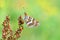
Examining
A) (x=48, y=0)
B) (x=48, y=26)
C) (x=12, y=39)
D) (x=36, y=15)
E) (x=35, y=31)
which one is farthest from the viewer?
(x=48, y=0)

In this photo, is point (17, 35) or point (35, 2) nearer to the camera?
point (17, 35)

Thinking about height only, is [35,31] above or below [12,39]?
below

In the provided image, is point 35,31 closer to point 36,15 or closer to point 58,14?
point 36,15

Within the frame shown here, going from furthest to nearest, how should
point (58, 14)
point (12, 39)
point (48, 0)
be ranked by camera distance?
point (48, 0) < point (58, 14) < point (12, 39)

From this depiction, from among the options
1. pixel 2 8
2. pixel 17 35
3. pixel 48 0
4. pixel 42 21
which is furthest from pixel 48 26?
pixel 17 35

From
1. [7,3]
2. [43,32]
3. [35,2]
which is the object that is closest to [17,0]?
[7,3]

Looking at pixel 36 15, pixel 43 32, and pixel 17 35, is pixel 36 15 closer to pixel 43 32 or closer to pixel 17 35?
pixel 43 32
